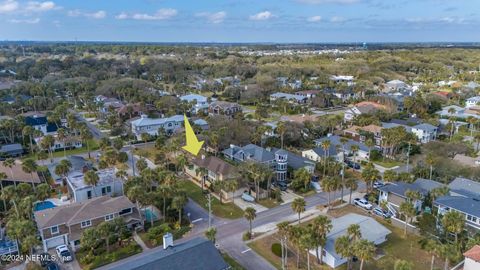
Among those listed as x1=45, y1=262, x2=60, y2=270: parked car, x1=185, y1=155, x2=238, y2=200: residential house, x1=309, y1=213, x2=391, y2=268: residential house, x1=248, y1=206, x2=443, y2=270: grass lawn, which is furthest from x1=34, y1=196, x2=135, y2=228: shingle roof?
x1=309, y1=213, x2=391, y2=268: residential house

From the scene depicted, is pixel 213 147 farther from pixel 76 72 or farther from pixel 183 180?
pixel 76 72

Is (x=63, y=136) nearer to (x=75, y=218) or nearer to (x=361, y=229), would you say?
(x=75, y=218)

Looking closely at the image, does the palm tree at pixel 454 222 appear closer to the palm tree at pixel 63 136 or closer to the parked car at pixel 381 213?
the parked car at pixel 381 213

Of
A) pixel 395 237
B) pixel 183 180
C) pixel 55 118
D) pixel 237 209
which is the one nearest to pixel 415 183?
pixel 395 237

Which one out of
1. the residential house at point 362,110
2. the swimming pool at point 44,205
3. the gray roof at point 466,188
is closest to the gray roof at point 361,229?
the gray roof at point 466,188

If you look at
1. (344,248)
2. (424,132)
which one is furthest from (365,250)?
(424,132)
